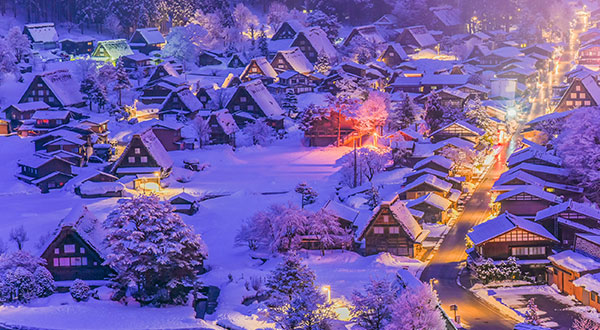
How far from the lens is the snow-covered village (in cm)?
3388

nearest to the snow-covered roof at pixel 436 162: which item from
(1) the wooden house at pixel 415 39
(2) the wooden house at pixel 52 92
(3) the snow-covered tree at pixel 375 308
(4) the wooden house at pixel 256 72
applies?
(3) the snow-covered tree at pixel 375 308

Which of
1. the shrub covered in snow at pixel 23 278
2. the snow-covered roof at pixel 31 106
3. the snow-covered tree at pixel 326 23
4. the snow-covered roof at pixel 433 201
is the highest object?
the snow-covered tree at pixel 326 23

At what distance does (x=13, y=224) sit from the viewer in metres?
42.2

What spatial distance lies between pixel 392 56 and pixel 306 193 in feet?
123

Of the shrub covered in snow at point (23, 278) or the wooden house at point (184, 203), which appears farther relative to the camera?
the wooden house at point (184, 203)

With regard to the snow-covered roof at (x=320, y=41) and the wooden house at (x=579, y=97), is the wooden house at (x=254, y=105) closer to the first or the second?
the snow-covered roof at (x=320, y=41)

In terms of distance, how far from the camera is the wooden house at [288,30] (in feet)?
273

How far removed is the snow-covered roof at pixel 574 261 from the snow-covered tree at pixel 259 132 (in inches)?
1022

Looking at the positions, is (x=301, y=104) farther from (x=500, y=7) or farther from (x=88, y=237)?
(x=500, y=7)

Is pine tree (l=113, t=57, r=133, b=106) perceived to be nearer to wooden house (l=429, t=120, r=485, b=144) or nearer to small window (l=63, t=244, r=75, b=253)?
wooden house (l=429, t=120, r=485, b=144)

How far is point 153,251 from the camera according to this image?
111ft

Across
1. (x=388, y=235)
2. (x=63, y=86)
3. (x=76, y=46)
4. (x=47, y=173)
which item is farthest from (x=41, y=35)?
(x=388, y=235)

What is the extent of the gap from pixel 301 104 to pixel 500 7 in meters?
39.0

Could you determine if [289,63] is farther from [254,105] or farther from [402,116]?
[402,116]
